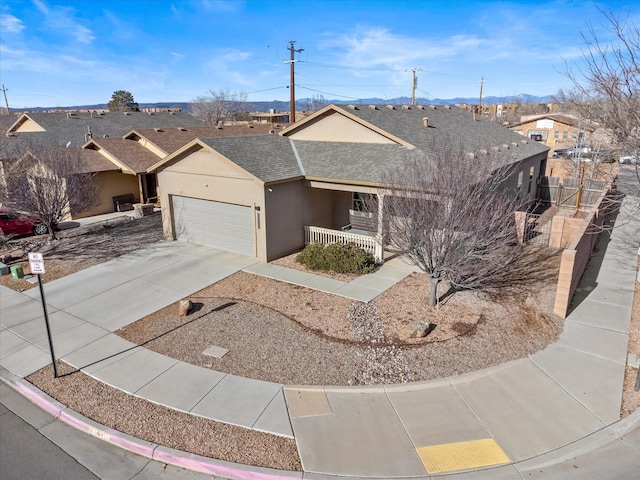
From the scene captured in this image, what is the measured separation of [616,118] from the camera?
37.3 feet

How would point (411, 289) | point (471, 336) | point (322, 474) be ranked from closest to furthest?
point (322, 474)
point (471, 336)
point (411, 289)

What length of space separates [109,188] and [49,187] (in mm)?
8191

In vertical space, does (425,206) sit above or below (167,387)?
above

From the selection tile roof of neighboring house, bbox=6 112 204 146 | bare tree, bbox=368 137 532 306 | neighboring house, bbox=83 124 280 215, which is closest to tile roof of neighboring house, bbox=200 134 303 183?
bare tree, bbox=368 137 532 306

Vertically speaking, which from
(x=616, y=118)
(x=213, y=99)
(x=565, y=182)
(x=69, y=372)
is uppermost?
(x=213, y=99)

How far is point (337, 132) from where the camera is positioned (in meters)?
19.0

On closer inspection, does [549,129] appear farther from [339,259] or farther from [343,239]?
[339,259]

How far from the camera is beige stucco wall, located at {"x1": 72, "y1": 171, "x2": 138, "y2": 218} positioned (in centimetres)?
2459

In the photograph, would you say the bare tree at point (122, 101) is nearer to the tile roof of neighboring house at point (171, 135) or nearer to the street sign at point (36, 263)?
the tile roof of neighboring house at point (171, 135)

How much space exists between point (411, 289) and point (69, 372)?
9018 mm

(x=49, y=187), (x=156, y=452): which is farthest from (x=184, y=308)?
(x=49, y=187)

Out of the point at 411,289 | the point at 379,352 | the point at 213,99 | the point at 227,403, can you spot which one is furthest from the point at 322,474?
the point at 213,99

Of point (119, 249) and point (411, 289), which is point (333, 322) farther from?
point (119, 249)

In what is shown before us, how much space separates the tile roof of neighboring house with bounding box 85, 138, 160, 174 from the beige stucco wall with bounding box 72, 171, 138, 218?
3.45 ft
